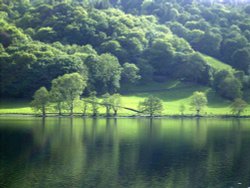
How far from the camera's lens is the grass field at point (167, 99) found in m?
135

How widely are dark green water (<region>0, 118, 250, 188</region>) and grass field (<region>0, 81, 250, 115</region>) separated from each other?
47.4 m

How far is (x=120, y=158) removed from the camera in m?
57.2

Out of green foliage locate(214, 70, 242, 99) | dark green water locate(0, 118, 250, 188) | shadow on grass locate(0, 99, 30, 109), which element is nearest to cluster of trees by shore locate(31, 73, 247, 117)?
shadow on grass locate(0, 99, 30, 109)

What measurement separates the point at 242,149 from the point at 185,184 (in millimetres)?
27761

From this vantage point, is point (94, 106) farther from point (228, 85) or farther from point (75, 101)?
point (228, 85)

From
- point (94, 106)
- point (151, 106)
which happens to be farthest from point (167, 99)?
point (94, 106)

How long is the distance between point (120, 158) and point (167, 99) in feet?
333

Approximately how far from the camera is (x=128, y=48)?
19638 centimetres

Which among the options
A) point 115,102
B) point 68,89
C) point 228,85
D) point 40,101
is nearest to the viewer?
point 40,101

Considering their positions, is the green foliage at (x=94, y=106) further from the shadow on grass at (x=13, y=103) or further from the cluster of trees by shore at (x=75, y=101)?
the shadow on grass at (x=13, y=103)

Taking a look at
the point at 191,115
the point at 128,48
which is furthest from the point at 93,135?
the point at 128,48

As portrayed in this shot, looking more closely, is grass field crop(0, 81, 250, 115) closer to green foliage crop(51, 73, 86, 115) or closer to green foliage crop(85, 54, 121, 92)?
green foliage crop(51, 73, 86, 115)

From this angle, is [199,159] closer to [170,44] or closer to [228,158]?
[228,158]

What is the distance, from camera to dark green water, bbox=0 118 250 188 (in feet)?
144
